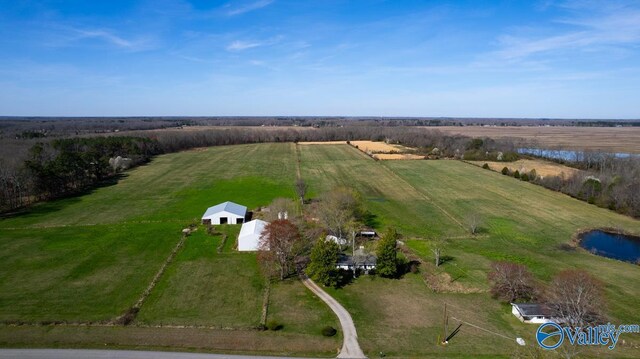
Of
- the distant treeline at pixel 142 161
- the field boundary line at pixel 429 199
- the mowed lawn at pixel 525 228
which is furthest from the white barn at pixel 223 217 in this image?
the distant treeline at pixel 142 161

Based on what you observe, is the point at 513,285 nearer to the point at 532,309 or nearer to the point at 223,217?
the point at 532,309

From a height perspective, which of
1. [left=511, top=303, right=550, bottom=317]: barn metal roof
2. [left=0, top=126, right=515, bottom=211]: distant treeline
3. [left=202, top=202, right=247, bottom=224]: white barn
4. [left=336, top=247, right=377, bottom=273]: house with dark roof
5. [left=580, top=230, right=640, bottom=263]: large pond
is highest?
[left=0, top=126, right=515, bottom=211]: distant treeline

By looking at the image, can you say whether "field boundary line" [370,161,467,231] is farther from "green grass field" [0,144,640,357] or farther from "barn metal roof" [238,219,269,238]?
"barn metal roof" [238,219,269,238]

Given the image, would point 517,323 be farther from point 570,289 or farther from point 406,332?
point 406,332
